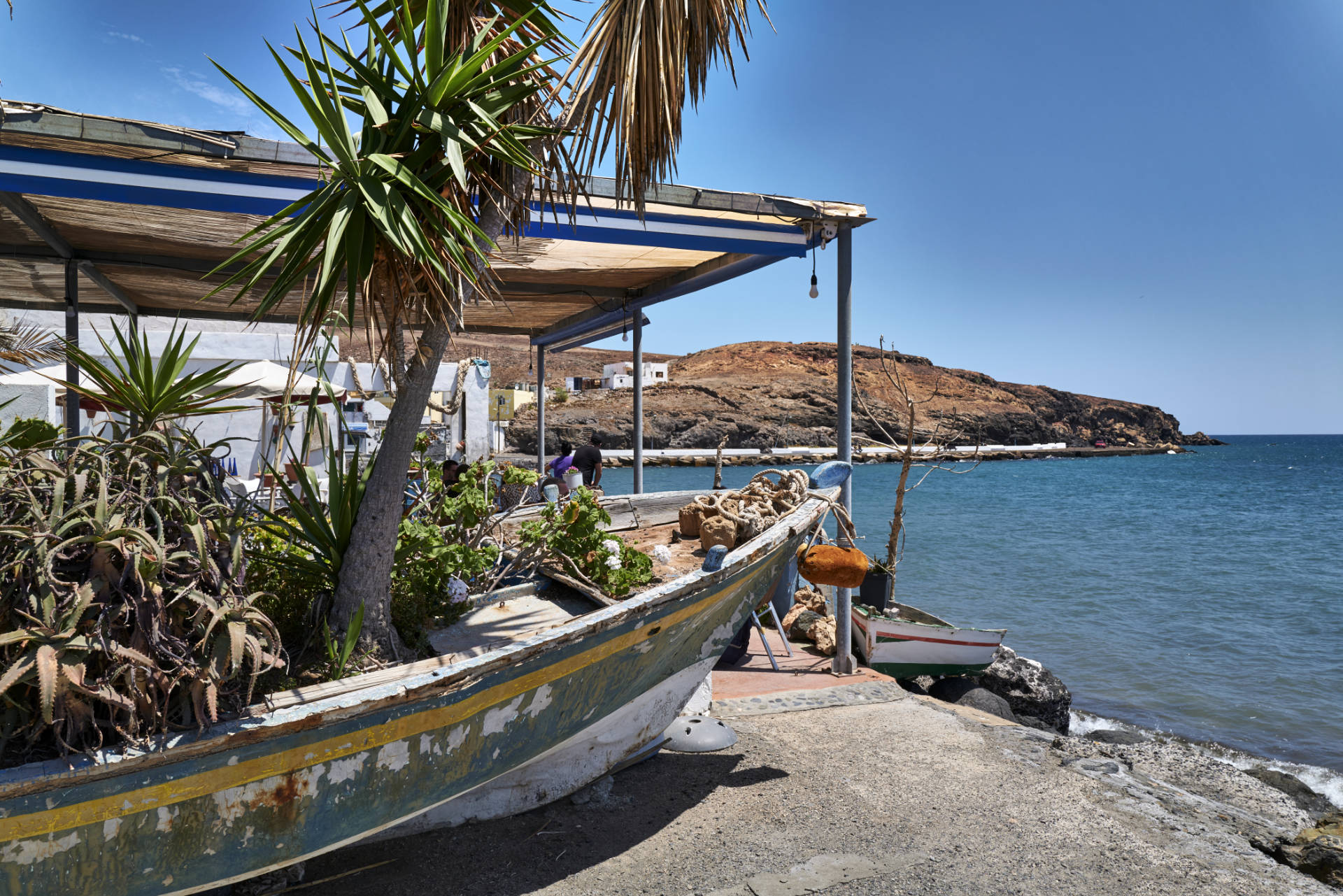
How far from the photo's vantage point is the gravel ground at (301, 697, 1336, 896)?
367cm

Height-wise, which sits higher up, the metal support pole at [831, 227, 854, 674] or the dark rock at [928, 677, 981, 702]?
the metal support pole at [831, 227, 854, 674]

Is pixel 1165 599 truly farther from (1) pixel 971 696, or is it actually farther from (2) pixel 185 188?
(2) pixel 185 188

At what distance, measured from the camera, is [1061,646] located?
1343cm

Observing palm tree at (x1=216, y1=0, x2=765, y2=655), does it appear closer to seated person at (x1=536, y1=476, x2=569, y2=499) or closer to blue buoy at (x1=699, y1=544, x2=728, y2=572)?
blue buoy at (x1=699, y1=544, x2=728, y2=572)

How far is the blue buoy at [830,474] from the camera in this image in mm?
5883

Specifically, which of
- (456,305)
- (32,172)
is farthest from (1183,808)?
(32,172)

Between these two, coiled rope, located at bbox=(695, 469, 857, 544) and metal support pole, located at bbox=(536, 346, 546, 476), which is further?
metal support pole, located at bbox=(536, 346, 546, 476)

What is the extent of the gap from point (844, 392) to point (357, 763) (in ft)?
16.9

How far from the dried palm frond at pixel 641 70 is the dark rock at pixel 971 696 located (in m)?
6.09

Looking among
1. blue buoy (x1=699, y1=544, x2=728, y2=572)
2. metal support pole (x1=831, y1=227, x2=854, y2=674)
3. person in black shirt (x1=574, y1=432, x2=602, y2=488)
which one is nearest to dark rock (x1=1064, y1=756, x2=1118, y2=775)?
A: metal support pole (x1=831, y1=227, x2=854, y2=674)

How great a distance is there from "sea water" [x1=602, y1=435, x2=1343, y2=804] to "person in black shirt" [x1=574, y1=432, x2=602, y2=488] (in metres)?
6.27

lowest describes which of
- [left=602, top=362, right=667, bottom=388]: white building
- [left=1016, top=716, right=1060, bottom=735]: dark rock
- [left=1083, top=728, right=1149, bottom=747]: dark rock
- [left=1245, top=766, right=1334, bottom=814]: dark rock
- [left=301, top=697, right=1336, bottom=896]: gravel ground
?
[left=1083, top=728, right=1149, bottom=747]: dark rock

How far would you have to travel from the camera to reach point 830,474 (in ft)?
19.7

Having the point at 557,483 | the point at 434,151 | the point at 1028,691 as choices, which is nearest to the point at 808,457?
the point at 1028,691
